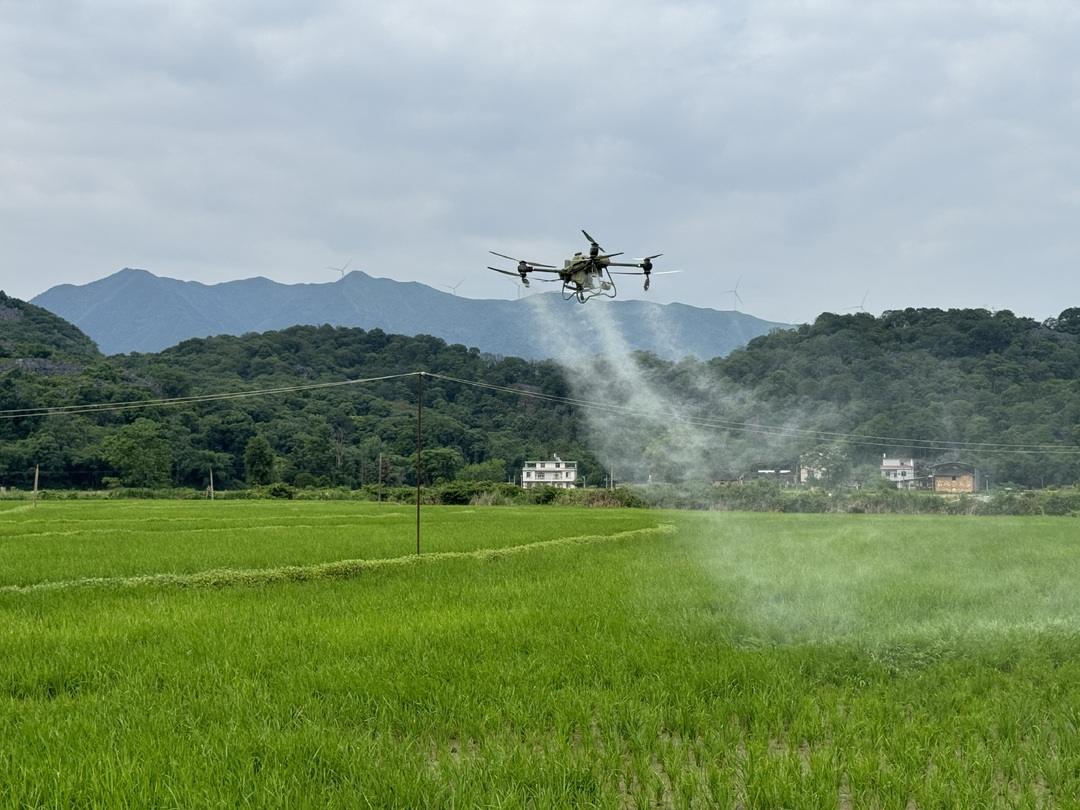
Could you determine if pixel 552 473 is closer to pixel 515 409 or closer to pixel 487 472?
pixel 487 472

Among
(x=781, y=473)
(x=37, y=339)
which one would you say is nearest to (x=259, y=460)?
(x=781, y=473)

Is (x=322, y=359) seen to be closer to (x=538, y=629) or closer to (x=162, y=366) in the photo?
(x=162, y=366)

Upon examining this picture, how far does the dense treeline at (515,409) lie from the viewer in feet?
112

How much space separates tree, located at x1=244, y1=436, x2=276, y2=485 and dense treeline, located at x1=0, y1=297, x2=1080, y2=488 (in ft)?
0.57

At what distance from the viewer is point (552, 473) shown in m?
61.4

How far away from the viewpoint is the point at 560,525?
30.8 meters

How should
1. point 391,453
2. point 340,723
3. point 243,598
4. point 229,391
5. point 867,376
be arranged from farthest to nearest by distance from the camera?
point 229,391, point 391,453, point 867,376, point 243,598, point 340,723

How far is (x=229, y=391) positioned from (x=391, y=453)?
24675 millimetres

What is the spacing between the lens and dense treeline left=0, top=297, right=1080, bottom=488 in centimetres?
3409

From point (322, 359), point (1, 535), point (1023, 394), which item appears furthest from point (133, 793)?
point (322, 359)

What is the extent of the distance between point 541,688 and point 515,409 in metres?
66.9

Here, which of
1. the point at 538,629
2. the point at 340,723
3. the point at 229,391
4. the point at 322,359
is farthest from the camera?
the point at 322,359

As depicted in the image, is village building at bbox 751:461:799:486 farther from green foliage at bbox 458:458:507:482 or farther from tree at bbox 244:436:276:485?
tree at bbox 244:436:276:485

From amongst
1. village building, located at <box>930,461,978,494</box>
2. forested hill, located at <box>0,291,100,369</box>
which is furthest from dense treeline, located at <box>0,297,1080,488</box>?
village building, located at <box>930,461,978,494</box>
